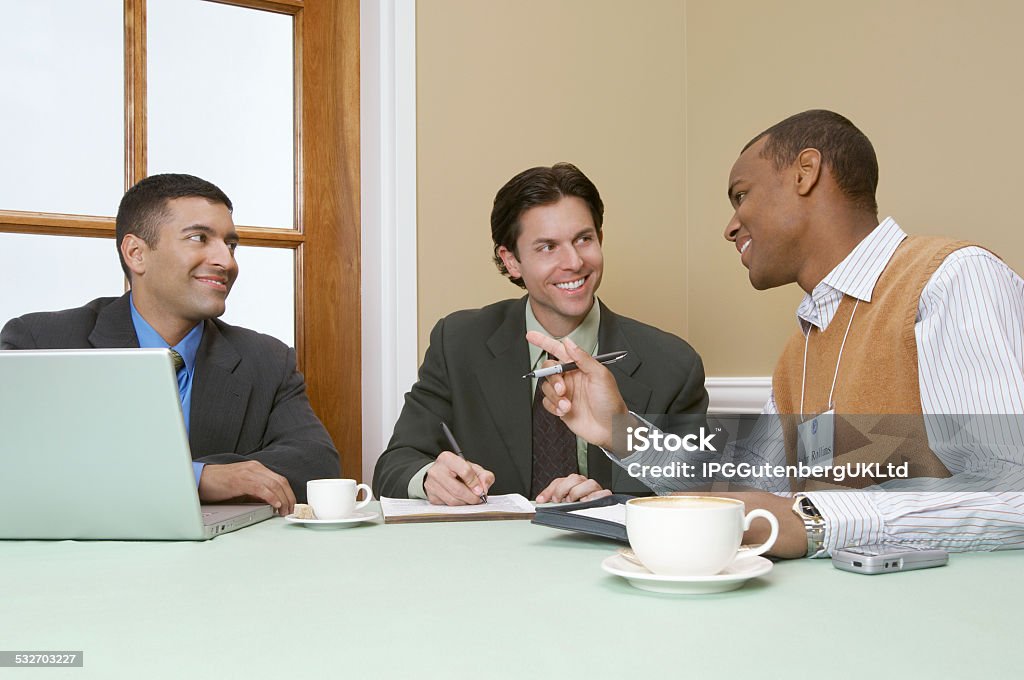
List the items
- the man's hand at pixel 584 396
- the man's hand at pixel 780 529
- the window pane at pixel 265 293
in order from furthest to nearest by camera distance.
Answer: the window pane at pixel 265 293 < the man's hand at pixel 584 396 < the man's hand at pixel 780 529

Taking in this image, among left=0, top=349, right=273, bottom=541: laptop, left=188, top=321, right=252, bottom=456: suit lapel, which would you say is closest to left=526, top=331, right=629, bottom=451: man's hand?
left=0, top=349, right=273, bottom=541: laptop

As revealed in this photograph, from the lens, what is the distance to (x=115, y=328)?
1977 mm

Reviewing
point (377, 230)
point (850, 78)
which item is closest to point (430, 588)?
point (377, 230)

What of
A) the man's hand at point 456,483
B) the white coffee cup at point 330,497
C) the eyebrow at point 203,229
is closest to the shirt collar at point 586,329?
the man's hand at point 456,483

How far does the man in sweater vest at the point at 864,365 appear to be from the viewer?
3.18ft

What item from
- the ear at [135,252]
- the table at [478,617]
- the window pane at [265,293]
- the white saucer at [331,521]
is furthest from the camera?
the window pane at [265,293]

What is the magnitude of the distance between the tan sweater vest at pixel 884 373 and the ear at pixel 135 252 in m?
1.49

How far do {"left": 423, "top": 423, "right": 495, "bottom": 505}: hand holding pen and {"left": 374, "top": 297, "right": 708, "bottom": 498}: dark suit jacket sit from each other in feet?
1.17

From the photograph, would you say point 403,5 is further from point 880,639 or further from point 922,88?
point 880,639

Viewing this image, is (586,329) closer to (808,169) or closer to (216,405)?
(808,169)

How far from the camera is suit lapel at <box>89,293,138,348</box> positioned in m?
1.94

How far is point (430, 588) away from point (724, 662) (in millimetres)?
310

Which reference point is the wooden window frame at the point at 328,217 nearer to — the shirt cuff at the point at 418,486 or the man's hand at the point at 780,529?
the shirt cuff at the point at 418,486

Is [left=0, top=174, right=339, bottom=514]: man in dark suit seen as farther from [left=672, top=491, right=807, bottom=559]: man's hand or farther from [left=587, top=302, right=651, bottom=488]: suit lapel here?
[left=672, top=491, right=807, bottom=559]: man's hand
